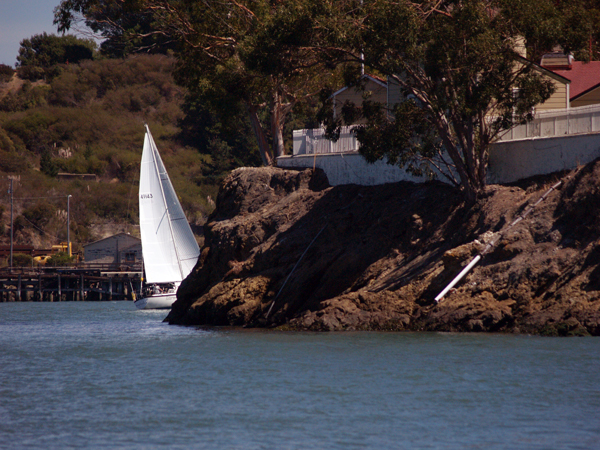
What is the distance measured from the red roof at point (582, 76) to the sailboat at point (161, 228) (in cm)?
2356

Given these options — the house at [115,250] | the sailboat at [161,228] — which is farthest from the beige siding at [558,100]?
the house at [115,250]

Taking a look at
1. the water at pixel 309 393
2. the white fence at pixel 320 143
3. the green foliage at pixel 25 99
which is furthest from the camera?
the green foliage at pixel 25 99

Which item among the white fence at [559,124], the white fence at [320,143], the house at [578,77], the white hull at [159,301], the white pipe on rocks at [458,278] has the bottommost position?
the white hull at [159,301]

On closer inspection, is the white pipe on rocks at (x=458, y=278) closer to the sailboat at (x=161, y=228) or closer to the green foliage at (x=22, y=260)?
the sailboat at (x=161, y=228)

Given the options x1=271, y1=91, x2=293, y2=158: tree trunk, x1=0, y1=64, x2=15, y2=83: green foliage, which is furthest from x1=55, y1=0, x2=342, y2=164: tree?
x1=0, y1=64, x2=15, y2=83: green foliage

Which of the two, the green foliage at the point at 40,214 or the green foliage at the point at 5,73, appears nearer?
the green foliage at the point at 40,214

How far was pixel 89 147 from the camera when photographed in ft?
374

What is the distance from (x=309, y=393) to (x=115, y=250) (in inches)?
2586

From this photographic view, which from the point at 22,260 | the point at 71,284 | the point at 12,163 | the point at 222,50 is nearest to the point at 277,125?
the point at 222,50

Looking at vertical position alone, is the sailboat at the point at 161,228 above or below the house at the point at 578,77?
below

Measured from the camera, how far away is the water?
14812mm

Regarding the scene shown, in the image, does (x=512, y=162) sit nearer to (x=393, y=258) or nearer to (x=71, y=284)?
(x=393, y=258)

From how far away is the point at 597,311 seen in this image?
24156mm

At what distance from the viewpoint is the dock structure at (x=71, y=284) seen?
243 ft
